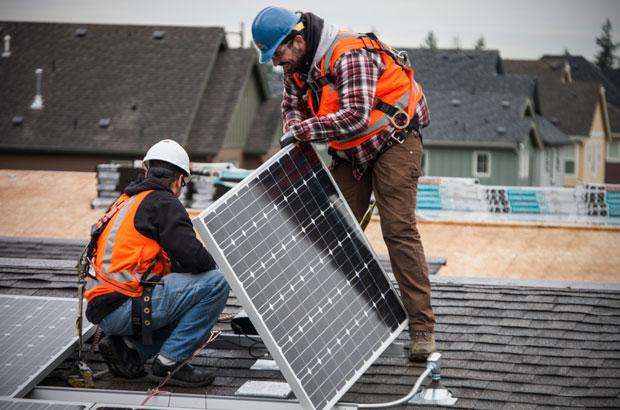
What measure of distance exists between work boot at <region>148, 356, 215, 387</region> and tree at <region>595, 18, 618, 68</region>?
375ft

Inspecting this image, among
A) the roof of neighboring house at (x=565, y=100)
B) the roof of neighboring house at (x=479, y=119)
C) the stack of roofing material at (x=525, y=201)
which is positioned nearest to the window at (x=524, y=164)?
the roof of neighboring house at (x=479, y=119)

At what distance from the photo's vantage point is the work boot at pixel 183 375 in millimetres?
4215

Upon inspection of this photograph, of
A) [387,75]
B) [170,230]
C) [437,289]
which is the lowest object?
[437,289]

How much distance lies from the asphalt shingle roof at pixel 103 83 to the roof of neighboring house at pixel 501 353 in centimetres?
2342

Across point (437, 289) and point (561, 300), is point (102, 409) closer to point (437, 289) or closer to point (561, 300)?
point (437, 289)

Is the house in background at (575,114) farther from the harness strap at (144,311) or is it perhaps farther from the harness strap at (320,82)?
the harness strap at (144,311)

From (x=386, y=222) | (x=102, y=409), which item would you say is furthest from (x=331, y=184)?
(x=102, y=409)

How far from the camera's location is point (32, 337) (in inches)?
183

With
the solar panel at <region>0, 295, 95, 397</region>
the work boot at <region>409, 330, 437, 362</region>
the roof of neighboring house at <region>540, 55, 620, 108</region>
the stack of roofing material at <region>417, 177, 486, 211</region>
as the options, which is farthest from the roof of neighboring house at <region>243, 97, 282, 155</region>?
the roof of neighboring house at <region>540, 55, 620, 108</region>

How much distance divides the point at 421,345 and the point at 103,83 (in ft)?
91.6

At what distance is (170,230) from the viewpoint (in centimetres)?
414

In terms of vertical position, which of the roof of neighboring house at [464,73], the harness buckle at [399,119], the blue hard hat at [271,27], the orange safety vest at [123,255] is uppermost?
the blue hard hat at [271,27]

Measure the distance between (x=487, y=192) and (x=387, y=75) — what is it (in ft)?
49.1

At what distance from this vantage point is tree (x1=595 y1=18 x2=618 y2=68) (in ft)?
356
